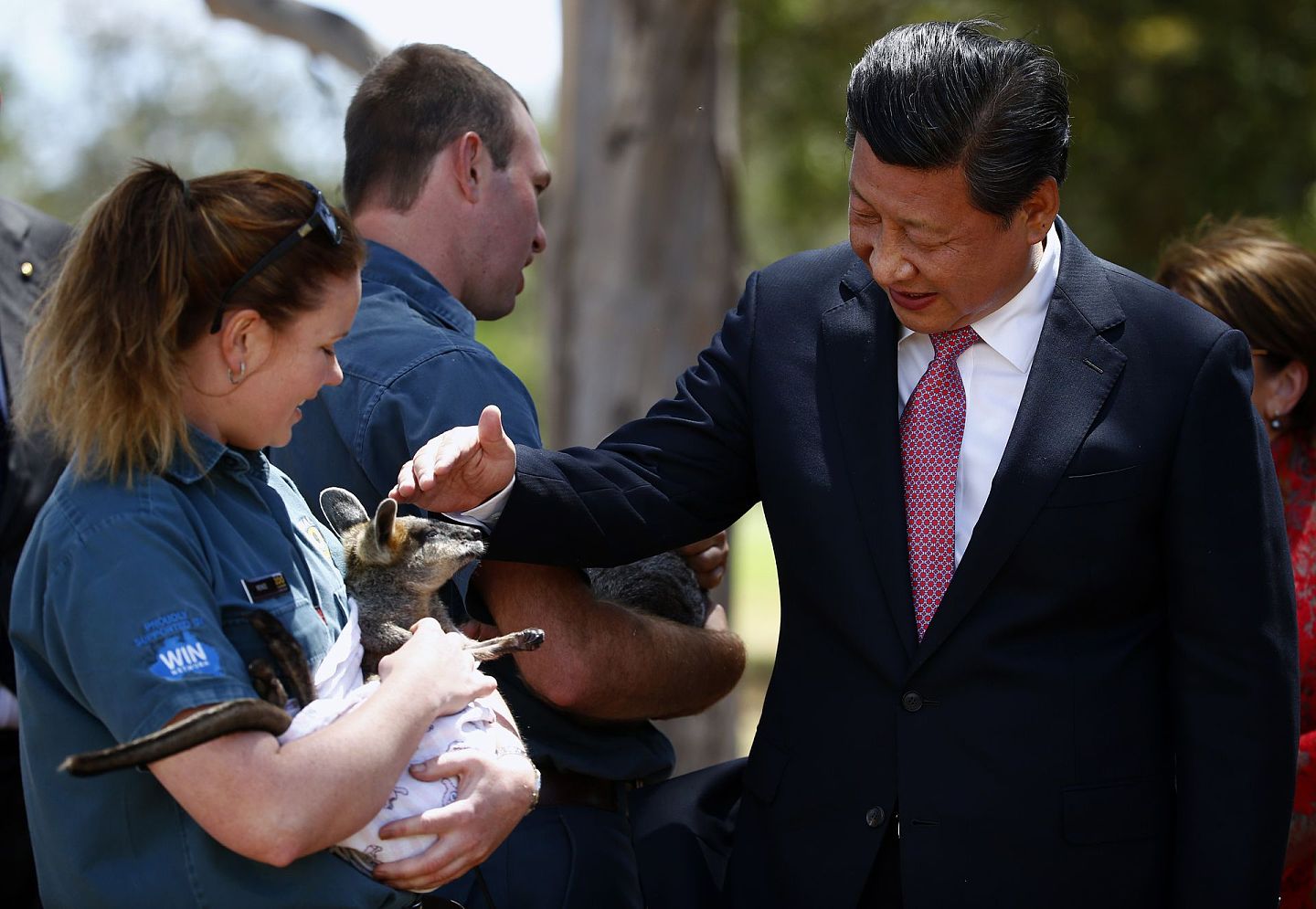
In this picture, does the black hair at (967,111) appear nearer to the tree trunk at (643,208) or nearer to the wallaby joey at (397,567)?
the wallaby joey at (397,567)

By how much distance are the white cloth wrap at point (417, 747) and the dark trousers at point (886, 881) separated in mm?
847

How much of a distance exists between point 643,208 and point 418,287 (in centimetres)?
453

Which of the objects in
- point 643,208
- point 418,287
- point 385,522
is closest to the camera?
point 385,522

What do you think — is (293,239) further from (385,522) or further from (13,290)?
(13,290)

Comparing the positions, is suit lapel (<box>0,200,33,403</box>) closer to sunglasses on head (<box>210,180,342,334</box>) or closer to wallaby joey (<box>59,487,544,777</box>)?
wallaby joey (<box>59,487,544,777</box>)

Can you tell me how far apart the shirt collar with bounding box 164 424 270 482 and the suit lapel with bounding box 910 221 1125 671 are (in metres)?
1.29

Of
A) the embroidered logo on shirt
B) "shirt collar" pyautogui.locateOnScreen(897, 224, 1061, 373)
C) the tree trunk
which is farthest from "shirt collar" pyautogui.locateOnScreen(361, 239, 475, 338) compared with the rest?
the tree trunk

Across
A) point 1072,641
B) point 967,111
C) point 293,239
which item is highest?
point 967,111

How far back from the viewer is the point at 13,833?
354 cm

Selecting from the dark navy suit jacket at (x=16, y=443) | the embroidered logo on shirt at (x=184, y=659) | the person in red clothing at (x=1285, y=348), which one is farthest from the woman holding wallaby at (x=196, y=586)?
the person in red clothing at (x=1285, y=348)

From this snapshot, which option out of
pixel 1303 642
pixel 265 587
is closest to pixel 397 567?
pixel 265 587

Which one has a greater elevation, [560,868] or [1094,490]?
[1094,490]

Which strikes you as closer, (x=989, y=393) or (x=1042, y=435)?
(x=1042, y=435)

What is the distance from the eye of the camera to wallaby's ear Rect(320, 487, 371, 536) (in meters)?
2.73
